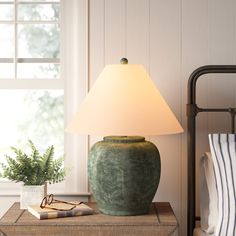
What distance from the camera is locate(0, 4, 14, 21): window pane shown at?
10.8 ft

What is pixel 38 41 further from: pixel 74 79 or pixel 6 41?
pixel 74 79

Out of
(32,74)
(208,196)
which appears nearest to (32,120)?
(32,74)

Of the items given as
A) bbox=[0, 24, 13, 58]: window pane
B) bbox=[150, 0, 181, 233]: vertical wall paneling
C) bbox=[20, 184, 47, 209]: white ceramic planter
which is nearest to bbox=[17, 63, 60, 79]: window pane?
bbox=[0, 24, 13, 58]: window pane

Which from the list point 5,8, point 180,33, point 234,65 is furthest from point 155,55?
point 5,8

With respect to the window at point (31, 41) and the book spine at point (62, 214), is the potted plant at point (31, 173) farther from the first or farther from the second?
the window at point (31, 41)

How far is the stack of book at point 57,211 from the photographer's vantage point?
2670mm

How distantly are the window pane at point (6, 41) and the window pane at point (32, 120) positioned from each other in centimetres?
21

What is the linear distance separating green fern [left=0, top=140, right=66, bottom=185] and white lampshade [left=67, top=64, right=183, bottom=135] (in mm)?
274

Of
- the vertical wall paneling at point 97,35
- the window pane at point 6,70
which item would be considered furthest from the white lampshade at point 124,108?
the window pane at point 6,70

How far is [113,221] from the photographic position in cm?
264

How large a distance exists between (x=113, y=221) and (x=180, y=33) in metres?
1.08

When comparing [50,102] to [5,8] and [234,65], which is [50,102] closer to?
[5,8]

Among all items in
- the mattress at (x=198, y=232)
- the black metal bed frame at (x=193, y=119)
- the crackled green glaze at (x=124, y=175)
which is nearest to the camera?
the crackled green glaze at (x=124, y=175)

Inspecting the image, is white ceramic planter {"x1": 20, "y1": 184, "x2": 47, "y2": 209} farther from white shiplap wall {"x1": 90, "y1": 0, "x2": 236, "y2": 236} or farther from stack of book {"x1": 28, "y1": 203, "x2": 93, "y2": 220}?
white shiplap wall {"x1": 90, "y1": 0, "x2": 236, "y2": 236}
